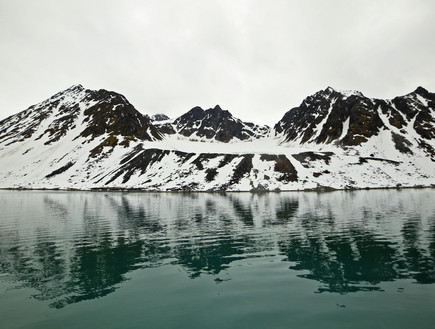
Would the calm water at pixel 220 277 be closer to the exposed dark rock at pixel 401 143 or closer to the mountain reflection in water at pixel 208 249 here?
the mountain reflection in water at pixel 208 249

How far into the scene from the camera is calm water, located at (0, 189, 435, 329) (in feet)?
39.0

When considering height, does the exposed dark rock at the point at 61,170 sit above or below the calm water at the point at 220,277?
above

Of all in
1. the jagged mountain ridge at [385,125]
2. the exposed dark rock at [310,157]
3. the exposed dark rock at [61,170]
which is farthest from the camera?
the jagged mountain ridge at [385,125]

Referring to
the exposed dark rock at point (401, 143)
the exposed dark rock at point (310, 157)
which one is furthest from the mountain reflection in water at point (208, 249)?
the exposed dark rock at point (401, 143)

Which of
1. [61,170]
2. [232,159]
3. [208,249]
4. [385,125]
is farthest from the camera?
[385,125]

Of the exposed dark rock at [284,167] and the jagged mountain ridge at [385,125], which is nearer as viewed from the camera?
the exposed dark rock at [284,167]

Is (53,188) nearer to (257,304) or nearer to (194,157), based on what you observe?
(194,157)

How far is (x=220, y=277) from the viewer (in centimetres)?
1720

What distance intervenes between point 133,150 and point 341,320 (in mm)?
153952

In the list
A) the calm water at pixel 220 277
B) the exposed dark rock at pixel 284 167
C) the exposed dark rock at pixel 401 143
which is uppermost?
the exposed dark rock at pixel 401 143

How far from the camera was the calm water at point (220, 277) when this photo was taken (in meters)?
11.9

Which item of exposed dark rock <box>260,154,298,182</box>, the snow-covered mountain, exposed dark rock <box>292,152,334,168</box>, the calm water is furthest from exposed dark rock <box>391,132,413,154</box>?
the calm water

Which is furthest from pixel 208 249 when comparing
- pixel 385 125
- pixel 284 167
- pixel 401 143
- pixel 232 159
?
pixel 385 125

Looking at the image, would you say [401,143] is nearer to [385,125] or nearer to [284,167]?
[385,125]
